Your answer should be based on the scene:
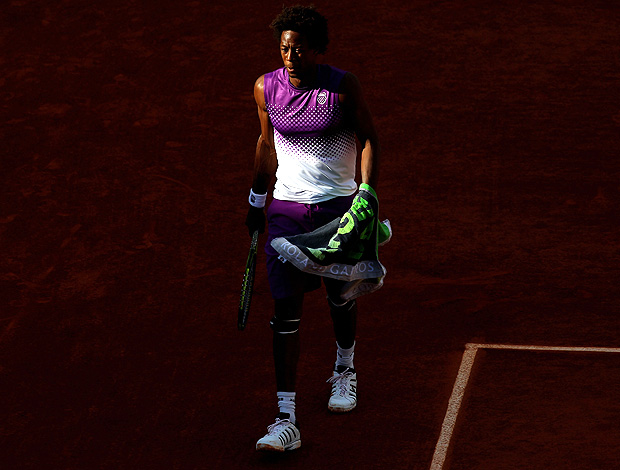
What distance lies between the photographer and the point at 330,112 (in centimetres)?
504

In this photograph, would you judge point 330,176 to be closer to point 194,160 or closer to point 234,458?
point 234,458

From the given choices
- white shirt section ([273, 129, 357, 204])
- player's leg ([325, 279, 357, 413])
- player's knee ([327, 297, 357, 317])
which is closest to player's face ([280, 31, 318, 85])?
white shirt section ([273, 129, 357, 204])

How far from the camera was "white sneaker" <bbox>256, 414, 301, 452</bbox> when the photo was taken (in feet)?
15.7

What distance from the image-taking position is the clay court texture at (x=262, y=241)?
5.19 meters

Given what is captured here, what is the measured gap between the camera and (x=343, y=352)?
219 inches

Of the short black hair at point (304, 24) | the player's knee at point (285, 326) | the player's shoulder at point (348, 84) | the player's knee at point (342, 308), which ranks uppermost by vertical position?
the short black hair at point (304, 24)

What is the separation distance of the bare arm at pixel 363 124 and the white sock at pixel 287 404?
3.85 feet

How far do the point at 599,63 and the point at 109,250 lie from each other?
5.50m

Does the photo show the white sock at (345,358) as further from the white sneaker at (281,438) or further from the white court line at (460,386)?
the white sneaker at (281,438)

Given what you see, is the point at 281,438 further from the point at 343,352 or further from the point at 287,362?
the point at 343,352

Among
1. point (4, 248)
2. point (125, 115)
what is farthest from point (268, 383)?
point (125, 115)

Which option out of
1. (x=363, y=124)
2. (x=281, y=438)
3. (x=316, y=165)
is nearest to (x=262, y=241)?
(x=316, y=165)

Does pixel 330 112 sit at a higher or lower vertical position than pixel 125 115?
higher

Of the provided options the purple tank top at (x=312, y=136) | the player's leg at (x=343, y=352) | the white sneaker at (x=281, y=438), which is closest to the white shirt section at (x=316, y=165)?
the purple tank top at (x=312, y=136)
